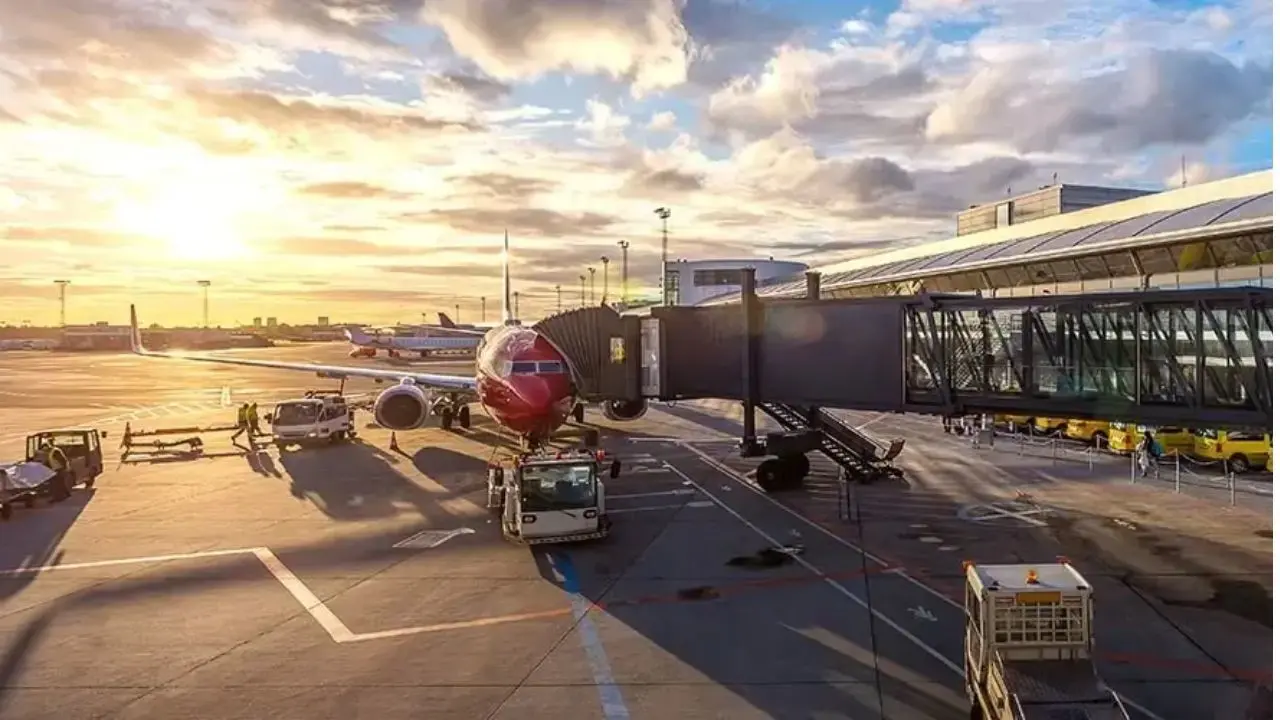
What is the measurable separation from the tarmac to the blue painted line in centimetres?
6

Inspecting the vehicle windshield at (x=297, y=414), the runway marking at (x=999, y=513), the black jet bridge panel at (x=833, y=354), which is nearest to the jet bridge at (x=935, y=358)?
the black jet bridge panel at (x=833, y=354)

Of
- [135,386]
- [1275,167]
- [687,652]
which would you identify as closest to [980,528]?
[687,652]

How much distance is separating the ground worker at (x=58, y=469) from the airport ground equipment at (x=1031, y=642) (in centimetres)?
3288

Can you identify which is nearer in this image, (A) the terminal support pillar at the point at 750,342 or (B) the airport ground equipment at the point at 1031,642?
(B) the airport ground equipment at the point at 1031,642

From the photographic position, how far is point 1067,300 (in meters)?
23.4

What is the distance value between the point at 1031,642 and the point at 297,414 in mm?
41859

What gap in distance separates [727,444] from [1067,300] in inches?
1029

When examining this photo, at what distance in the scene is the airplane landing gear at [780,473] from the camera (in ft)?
111

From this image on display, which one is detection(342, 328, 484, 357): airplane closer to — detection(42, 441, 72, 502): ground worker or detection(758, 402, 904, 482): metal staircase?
detection(42, 441, 72, 502): ground worker

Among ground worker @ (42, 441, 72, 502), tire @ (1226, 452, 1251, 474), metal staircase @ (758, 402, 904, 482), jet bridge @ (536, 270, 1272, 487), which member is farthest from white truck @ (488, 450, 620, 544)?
tire @ (1226, 452, 1251, 474)

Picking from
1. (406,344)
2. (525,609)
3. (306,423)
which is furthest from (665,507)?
(406,344)

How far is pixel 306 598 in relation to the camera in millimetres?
20719

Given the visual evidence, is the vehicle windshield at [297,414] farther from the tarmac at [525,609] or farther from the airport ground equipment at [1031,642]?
the airport ground equipment at [1031,642]

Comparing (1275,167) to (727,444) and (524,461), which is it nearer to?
(524,461)
